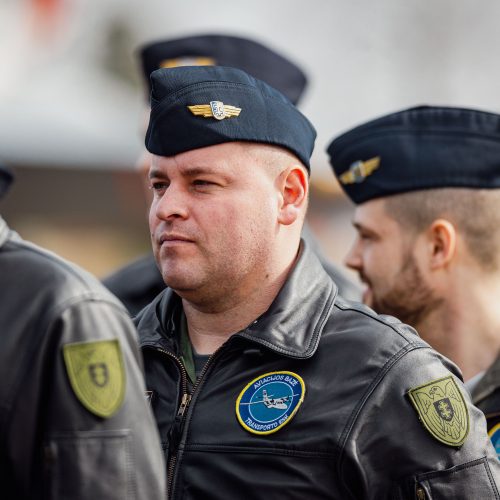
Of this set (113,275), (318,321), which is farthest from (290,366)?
(113,275)

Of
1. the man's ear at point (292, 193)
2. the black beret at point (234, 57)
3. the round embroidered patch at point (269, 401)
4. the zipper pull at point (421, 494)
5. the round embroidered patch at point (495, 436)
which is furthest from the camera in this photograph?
the black beret at point (234, 57)

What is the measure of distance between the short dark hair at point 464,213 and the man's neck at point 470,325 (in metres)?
0.12

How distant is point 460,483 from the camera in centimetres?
287

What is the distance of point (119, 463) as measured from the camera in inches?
84.2

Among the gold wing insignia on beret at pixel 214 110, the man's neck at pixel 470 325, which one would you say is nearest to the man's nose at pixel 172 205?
the gold wing insignia on beret at pixel 214 110

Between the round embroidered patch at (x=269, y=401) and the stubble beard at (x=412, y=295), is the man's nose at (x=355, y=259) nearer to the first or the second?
the stubble beard at (x=412, y=295)

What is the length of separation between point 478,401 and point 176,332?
1.04m

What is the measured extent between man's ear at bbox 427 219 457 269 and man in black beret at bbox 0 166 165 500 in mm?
1960

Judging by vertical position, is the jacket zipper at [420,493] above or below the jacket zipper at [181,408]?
below

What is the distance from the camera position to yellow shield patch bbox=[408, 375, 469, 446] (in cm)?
288

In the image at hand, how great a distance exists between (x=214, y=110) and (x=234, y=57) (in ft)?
7.68

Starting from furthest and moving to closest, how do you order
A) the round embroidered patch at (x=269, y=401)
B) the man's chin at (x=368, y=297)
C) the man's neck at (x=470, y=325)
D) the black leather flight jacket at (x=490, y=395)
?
the man's chin at (x=368, y=297) → the man's neck at (x=470, y=325) → the black leather flight jacket at (x=490, y=395) → the round embroidered patch at (x=269, y=401)

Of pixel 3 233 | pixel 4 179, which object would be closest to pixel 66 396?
pixel 3 233

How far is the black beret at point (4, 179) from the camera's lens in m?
2.59
